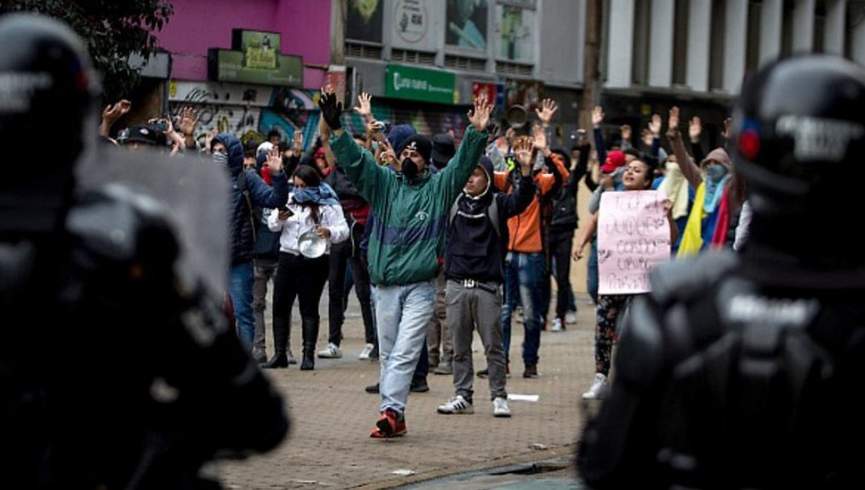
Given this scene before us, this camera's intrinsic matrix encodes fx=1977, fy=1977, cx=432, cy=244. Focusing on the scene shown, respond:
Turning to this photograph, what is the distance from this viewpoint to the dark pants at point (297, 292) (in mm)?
15805

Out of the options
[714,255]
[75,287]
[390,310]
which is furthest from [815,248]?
[390,310]

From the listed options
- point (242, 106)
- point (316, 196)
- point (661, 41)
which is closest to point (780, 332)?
point (316, 196)

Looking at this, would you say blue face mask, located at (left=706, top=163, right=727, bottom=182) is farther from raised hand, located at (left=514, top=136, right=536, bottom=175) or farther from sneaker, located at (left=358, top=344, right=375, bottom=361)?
sneaker, located at (left=358, top=344, right=375, bottom=361)

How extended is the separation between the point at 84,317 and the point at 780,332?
126 cm

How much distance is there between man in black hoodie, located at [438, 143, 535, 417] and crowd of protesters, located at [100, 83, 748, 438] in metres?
0.01

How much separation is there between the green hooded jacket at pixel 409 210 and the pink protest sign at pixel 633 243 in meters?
1.91

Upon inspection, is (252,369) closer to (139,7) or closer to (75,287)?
(75,287)

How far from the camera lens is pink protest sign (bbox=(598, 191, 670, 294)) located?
13.2m

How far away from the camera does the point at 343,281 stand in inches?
663

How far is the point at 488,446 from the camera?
38.5ft

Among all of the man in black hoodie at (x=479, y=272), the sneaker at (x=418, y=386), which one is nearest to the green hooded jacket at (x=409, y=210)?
the man in black hoodie at (x=479, y=272)

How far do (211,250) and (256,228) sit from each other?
1214cm

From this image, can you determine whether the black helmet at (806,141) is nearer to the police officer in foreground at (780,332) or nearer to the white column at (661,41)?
the police officer in foreground at (780,332)

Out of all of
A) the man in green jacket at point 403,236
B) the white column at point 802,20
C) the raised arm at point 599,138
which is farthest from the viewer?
the white column at point 802,20
